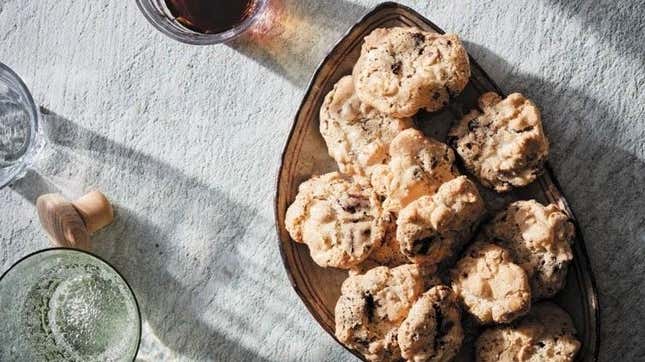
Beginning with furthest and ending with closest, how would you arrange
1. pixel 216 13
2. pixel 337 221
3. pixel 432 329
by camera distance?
pixel 216 13
pixel 337 221
pixel 432 329

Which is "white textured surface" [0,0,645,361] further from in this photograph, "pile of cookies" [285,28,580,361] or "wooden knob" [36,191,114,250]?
"pile of cookies" [285,28,580,361]

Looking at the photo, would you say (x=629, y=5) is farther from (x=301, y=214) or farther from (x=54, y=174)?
(x=54, y=174)

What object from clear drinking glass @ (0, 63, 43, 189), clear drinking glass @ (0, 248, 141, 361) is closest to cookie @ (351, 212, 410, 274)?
clear drinking glass @ (0, 248, 141, 361)

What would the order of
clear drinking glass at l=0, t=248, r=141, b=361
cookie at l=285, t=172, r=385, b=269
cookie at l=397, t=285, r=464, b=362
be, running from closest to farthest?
cookie at l=397, t=285, r=464, b=362 < cookie at l=285, t=172, r=385, b=269 < clear drinking glass at l=0, t=248, r=141, b=361

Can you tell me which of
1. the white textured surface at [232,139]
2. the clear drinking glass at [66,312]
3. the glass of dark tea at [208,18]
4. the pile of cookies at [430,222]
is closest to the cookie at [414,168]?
the pile of cookies at [430,222]

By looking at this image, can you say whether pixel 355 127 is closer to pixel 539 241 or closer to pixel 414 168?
pixel 414 168

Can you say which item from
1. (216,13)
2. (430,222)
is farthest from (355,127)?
(216,13)

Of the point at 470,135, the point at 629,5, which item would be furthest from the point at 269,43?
the point at 629,5
